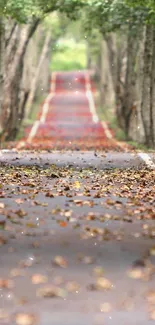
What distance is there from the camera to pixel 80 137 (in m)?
41.5

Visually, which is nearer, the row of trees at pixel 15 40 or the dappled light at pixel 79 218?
the dappled light at pixel 79 218

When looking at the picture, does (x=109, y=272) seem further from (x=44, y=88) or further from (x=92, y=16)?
(x=44, y=88)

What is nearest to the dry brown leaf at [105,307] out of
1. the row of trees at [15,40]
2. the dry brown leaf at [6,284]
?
the dry brown leaf at [6,284]

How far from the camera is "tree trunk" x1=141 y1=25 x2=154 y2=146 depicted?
2759 centimetres

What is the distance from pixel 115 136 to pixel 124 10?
1389 cm

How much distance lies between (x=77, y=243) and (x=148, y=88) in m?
18.4

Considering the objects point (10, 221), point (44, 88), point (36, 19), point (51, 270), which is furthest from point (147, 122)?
point (44, 88)

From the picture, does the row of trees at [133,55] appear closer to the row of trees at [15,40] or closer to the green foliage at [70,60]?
the row of trees at [15,40]

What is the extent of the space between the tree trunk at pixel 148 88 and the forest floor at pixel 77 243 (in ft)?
28.1

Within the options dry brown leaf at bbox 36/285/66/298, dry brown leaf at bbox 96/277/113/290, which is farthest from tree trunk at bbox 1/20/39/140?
dry brown leaf at bbox 36/285/66/298

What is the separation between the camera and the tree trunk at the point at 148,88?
2759cm

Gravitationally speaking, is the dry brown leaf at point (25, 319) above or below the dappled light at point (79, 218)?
above

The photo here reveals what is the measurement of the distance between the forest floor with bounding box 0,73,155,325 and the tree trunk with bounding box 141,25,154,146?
858 centimetres

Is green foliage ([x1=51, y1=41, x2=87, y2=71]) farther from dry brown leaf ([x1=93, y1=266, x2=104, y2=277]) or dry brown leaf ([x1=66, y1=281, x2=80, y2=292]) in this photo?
dry brown leaf ([x1=66, y1=281, x2=80, y2=292])
